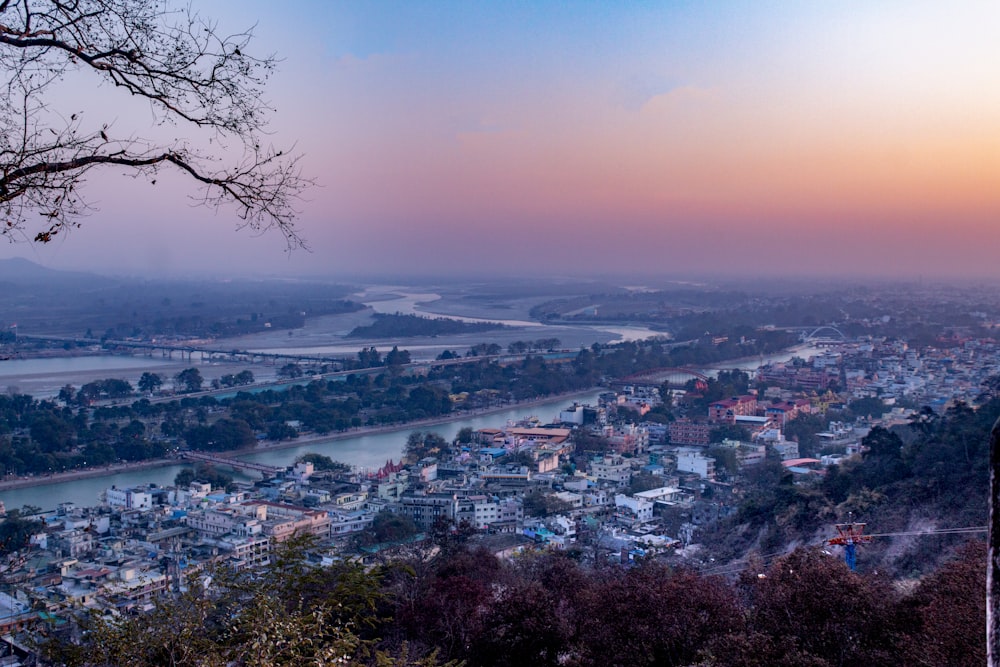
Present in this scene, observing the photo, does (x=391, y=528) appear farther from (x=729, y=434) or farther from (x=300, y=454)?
(x=729, y=434)

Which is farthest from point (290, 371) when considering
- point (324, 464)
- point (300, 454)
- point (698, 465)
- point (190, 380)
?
point (698, 465)

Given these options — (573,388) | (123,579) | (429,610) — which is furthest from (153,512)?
(573,388)

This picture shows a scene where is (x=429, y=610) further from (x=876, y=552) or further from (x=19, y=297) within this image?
(x=19, y=297)

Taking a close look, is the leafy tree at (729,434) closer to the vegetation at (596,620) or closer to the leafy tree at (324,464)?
the leafy tree at (324,464)

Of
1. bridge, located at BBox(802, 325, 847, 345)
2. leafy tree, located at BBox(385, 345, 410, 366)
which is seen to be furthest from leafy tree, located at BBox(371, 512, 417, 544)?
bridge, located at BBox(802, 325, 847, 345)

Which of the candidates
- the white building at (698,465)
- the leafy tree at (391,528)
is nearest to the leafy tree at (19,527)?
the leafy tree at (391,528)

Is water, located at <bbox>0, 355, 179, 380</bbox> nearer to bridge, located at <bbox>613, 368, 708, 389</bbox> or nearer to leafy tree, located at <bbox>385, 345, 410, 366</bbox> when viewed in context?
leafy tree, located at <bbox>385, 345, 410, 366</bbox>
